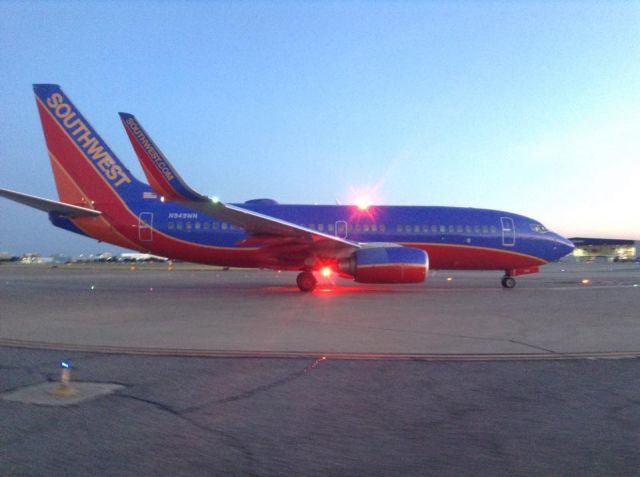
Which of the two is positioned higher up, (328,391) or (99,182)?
(99,182)

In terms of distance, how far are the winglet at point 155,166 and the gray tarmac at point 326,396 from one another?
13.4ft

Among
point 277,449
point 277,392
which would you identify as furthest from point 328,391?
point 277,449

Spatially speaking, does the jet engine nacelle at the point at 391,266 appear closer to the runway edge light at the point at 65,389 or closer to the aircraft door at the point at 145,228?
the aircraft door at the point at 145,228

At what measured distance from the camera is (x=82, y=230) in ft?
58.4

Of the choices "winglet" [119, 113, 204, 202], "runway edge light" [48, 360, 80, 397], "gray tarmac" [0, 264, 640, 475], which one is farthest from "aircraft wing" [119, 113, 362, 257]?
"runway edge light" [48, 360, 80, 397]

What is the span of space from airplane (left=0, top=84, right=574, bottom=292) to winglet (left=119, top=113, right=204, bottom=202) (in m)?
1.31

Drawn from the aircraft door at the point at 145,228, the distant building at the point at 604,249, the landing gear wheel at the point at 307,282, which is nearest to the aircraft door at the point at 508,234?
the landing gear wheel at the point at 307,282

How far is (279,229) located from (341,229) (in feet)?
13.0

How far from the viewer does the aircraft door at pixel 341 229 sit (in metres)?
18.5

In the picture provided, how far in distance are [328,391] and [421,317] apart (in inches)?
235

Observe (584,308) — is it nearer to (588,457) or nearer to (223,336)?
(223,336)

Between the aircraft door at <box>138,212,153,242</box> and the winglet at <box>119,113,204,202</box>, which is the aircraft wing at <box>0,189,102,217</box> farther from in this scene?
the winglet at <box>119,113,204,202</box>

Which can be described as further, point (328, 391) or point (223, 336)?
point (223, 336)

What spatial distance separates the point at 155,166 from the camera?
44.5ft
